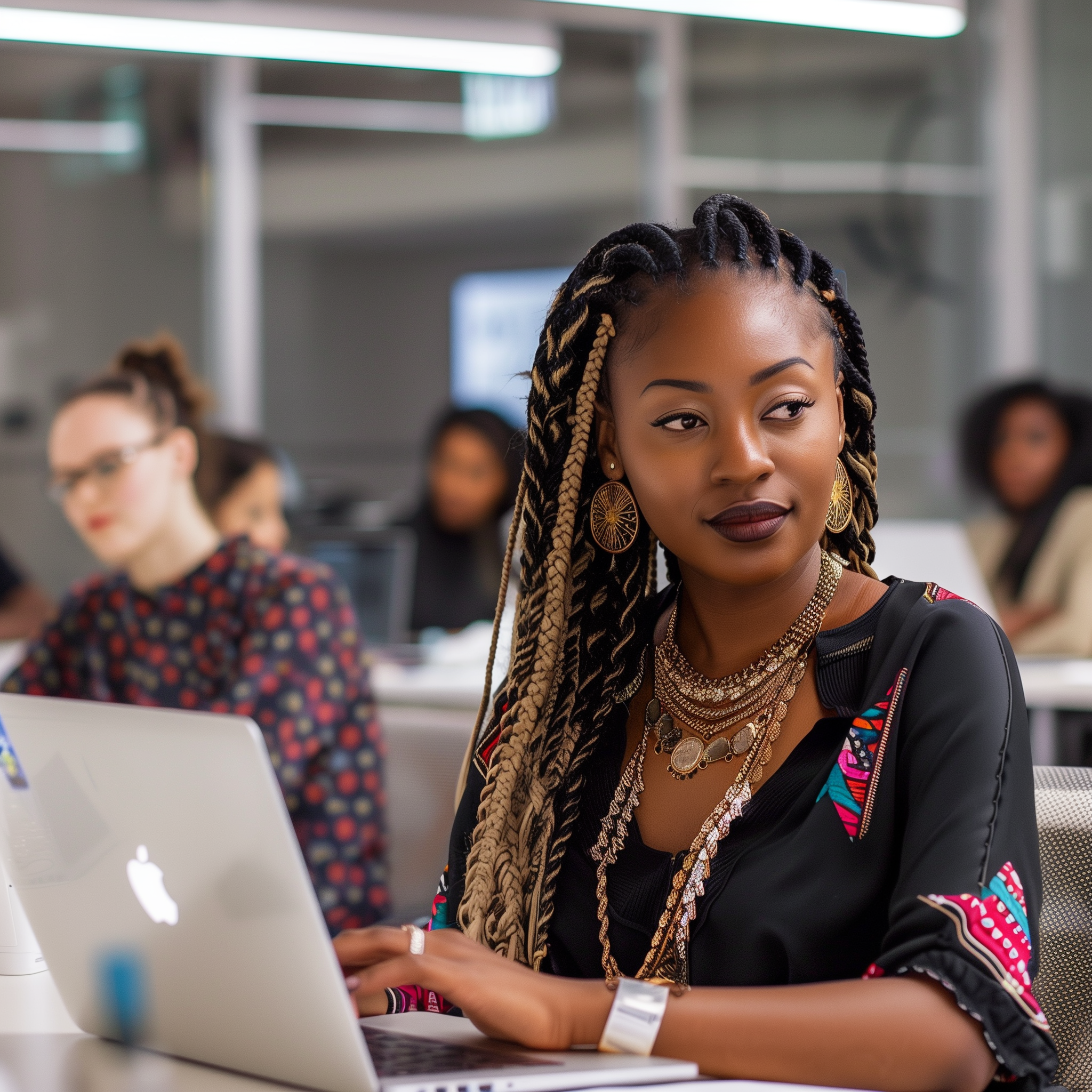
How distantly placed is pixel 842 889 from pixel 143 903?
0.50 m

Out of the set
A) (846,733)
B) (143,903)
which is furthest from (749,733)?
(143,903)

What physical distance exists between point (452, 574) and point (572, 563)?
340 centimetres

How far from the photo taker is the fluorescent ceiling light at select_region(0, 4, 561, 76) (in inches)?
150

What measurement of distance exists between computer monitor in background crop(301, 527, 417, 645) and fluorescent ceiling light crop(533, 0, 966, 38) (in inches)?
62.5

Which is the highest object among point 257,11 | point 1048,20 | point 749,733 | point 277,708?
point 1048,20

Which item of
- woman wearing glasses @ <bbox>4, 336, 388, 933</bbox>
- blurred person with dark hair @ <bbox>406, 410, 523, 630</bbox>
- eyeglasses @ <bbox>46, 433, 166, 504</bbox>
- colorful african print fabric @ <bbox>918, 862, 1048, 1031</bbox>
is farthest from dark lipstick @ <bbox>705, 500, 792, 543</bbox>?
blurred person with dark hair @ <bbox>406, 410, 523, 630</bbox>

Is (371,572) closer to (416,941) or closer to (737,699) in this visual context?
(737,699)

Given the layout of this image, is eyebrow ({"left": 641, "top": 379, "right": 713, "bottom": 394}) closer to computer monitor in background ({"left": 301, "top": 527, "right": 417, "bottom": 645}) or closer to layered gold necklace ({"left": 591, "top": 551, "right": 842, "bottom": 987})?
→ layered gold necklace ({"left": 591, "top": 551, "right": 842, "bottom": 987})

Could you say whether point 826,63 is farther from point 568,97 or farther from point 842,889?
point 842,889

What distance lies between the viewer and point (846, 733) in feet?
3.63

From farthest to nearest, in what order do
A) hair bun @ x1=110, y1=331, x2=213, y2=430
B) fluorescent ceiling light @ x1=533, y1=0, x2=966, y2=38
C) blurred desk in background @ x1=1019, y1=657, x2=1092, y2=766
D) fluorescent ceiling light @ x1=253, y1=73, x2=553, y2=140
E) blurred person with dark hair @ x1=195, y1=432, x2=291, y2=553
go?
fluorescent ceiling light @ x1=253, y1=73, x2=553, y2=140 → blurred person with dark hair @ x1=195, y1=432, x2=291, y2=553 → fluorescent ceiling light @ x1=533, y1=0, x2=966, y2=38 → blurred desk in background @ x1=1019, y1=657, x2=1092, y2=766 → hair bun @ x1=110, y1=331, x2=213, y2=430

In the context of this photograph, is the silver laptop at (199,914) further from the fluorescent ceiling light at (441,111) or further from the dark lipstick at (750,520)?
the fluorescent ceiling light at (441,111)

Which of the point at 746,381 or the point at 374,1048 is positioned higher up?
the point at 746,381

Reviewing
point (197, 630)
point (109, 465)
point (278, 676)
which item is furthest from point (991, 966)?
point (109, 465)
